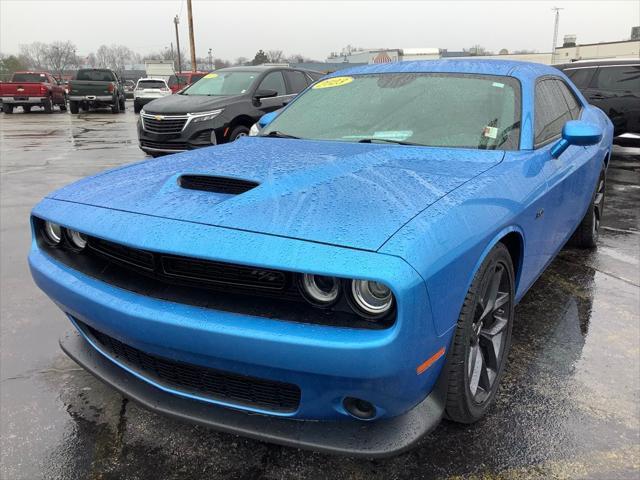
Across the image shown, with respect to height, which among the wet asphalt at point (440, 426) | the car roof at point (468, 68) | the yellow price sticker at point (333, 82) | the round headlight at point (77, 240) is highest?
the car roof at point (468, 68)

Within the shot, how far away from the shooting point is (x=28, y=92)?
21.5 metres

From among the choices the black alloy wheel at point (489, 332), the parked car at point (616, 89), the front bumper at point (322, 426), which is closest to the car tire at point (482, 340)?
the black alloy wheel at point (489, 332)

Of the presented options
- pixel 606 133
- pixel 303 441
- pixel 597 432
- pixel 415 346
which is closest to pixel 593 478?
pixel 597 432

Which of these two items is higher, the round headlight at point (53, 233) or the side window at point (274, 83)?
the side window at point (274, 83)

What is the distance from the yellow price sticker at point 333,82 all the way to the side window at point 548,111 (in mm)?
1178

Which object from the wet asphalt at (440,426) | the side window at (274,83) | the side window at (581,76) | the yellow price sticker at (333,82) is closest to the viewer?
the wet asphalt at (440,426)

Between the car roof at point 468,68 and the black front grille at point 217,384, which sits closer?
the black front grille at point 217,384

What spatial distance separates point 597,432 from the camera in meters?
2.22

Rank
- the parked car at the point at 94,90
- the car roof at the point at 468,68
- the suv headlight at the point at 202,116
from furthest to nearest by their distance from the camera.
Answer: the parked car at the point at 94,90 → the suv headlight at the point at 202,116 → the car roof at the point at 468,68

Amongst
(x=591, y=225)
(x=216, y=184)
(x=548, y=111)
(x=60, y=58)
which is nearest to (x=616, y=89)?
(x=591, y=225)

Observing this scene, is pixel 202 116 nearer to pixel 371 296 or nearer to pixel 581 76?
pixel 371 296

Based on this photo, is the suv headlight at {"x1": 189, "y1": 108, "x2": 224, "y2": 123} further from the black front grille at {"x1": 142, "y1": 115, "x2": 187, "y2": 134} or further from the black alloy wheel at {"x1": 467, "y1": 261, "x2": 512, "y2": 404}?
the black alloy wheel at {"x1": 467, "y1": 261, "x2": 512, "y2": 404}

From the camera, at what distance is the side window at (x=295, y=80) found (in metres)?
9.55

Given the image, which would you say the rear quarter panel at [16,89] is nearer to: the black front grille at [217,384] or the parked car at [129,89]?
the parked car at [129,89]
